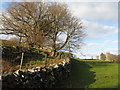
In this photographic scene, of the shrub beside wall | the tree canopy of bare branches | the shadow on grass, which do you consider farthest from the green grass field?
the tree canopy of bare branches

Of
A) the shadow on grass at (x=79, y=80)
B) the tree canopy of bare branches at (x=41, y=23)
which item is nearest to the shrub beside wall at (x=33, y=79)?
the shadow on grass at (x=79, y=80)

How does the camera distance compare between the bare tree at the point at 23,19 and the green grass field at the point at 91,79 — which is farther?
the bare tree at the point at 23,19

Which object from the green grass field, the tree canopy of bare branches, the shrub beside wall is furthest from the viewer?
the tree canopy of bare branches

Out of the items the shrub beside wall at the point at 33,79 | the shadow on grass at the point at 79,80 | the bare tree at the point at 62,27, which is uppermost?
the bare tree at the point at 62,27

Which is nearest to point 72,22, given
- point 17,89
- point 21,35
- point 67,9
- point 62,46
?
point 67,9

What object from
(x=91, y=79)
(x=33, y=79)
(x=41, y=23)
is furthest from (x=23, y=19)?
(x=33, y=79)

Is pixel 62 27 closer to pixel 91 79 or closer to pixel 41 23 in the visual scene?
pixel 41 23

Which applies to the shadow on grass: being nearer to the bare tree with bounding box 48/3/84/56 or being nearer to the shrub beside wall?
the shrub beside wall

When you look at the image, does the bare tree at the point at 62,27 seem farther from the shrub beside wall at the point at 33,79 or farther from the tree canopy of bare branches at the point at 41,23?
the shrub beside wall at the point at 33,79

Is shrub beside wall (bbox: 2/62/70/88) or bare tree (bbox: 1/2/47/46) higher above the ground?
bare tree (bbox: 1/2/47/46)

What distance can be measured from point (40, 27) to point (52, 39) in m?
3.21

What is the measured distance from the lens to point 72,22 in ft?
86.7

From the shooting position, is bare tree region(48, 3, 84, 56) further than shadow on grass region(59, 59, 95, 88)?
Yes

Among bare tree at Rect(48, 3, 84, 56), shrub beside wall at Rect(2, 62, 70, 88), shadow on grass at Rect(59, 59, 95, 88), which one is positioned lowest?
shadow on grass at Rect(59, 59, 95, 88)
